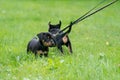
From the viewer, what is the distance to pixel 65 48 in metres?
9.03

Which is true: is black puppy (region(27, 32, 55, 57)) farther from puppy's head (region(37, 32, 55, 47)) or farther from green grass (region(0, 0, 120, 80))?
green grass (region(0, 0, 120, 80))

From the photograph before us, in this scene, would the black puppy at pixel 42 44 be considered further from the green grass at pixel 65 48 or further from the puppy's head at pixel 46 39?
the green grass at pixel 65 48

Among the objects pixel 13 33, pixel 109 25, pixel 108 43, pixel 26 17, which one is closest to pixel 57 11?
pixel 26 17

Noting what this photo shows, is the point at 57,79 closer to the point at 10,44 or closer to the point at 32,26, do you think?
the point at 10,44

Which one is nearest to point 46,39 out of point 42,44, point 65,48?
point 42,44

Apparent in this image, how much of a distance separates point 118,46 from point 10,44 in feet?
7.30

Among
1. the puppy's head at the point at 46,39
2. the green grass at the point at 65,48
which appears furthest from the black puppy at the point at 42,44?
the green grass at the point at 65,48

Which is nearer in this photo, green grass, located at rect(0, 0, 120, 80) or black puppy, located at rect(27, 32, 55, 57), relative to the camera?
green grass, located at rect(0, 0, 120, 80)

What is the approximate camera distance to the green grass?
5977 mm

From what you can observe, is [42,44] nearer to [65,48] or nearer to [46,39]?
[46,39]

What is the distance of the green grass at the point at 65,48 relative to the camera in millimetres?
5977

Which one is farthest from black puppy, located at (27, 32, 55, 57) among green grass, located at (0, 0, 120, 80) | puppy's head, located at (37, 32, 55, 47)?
green grass, located at (0, 0, 120, 80)

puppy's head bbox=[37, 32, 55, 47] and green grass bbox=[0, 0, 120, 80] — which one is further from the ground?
puppy's head bbox=[37, 32, 55, 47]

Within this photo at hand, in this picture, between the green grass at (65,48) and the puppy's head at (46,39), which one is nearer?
the green grass at (65,48)
